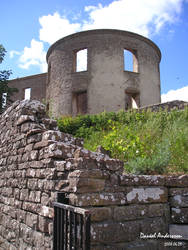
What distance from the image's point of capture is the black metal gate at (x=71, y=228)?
2.20m

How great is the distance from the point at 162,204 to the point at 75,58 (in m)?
14.6

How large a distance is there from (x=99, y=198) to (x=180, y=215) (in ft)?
3.88

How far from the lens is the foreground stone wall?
114 inches

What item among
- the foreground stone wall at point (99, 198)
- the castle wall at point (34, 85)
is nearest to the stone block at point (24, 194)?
the foreground stone wall at point (99, 198)

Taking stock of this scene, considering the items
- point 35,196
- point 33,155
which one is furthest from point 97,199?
point 33,155

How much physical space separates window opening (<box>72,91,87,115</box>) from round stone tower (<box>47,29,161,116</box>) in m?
0.07

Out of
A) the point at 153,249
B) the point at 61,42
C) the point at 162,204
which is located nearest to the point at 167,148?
the point at 162,204

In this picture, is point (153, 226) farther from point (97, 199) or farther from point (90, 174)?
point (90, 174)

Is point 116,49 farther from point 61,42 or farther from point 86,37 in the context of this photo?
point 61,42

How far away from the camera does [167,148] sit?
5.21 meters

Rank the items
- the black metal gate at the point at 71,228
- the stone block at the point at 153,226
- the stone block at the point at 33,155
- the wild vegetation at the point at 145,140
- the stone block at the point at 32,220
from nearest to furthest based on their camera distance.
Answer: the black metal gate at the point at 71,228 → the stone block at the point at 153,226 → the stone block at the point at 32,220 → the stone block at the point at 33,155 → the wild vegetation at the point at 145,140

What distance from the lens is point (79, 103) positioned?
58.2 ft

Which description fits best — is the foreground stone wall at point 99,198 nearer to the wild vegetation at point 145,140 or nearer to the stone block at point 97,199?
the stone block at point 97,199

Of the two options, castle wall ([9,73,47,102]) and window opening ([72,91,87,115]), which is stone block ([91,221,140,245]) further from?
castle wall ([9,73,47,102])
